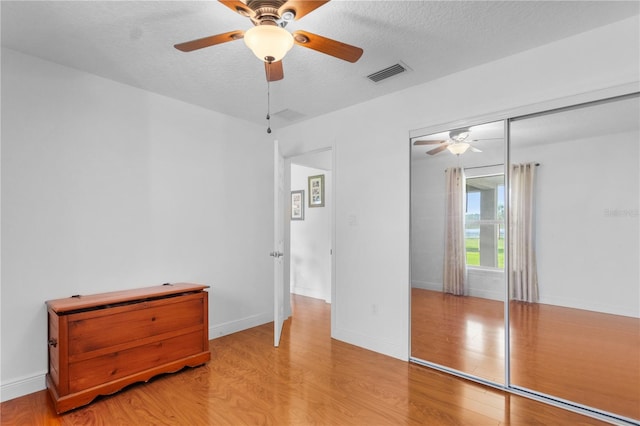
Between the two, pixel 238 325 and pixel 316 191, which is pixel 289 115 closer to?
pixel 316 191

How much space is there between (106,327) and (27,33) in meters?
2.16

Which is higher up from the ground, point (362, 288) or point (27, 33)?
point (27, 33)

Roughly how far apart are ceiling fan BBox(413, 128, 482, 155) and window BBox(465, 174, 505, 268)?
28 centimetres

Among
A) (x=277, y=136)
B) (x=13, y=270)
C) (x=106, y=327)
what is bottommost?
(x=106, y=327)

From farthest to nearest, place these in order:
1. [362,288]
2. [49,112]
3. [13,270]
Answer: [362,288] < [49,112] < [13,270]

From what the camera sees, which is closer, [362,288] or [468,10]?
[468,10]

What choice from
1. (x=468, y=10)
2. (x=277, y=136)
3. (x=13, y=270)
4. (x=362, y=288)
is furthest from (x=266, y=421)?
(x=277, y=136)

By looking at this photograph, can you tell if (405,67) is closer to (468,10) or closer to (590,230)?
(468,10)

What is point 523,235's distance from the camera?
282 centimetres

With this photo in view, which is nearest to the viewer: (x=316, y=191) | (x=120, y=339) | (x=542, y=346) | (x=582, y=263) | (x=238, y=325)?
(x=120, y=339)

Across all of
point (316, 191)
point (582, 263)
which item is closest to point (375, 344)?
point (582, 263)

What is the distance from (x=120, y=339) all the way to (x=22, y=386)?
0.77 metres

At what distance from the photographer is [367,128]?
338cm

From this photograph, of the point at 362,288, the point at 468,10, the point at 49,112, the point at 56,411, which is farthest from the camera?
the point at 362,288
